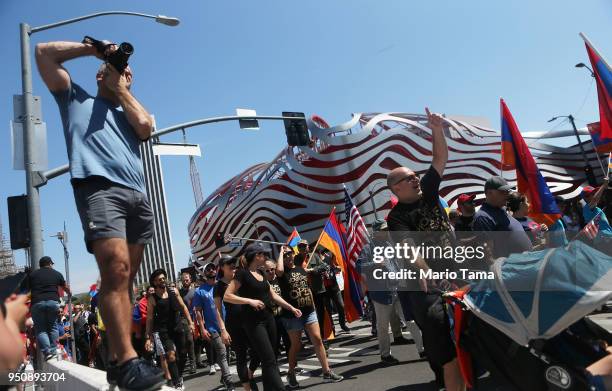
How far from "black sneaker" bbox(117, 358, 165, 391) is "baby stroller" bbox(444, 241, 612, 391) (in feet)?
6.36

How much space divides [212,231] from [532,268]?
50.9 metres

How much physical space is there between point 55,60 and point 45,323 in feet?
18.0

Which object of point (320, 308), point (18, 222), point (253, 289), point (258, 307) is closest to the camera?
point (258, 307)

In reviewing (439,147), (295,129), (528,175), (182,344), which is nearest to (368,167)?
(295,129)

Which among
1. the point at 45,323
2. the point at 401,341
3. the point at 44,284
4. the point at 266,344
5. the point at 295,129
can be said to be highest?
the point at 295,129

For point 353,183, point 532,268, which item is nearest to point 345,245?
point 532,268

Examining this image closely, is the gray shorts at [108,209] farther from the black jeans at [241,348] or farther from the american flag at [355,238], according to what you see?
the american flag at [355,238]

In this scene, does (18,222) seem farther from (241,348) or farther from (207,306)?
Answer: (241,348)

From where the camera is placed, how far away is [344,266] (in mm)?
11250

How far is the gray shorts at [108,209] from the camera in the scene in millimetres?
2104

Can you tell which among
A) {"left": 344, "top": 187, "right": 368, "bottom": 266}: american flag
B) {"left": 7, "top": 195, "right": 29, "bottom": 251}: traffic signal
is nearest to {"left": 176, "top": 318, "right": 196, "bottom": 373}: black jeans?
{"left": 7, "top": 195, "right": 29, "bottom": 251}: traffic signal

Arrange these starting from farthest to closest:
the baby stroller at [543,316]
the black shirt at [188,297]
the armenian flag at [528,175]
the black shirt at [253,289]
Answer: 1. the black shirt at [188,297]
2. the armenian flag at [528,175]
3. the black shirt at [253,289]
4. the baby stroller at [543,316]

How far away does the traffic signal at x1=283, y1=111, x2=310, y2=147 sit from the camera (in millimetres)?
13008

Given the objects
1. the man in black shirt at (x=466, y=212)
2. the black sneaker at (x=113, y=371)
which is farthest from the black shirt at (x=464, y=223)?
the black sneaker at (x=113, y=371)
